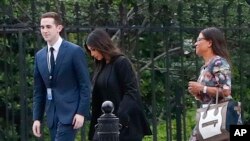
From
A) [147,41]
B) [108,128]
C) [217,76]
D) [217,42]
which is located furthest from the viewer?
[147,41]

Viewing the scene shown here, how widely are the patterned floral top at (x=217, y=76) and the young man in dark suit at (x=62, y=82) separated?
1133 mm

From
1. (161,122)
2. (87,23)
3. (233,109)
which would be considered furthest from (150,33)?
(161,122)

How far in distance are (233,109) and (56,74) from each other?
5.68ft

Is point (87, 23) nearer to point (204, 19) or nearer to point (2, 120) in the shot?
point (204, 19)

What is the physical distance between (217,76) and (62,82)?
4.85ft

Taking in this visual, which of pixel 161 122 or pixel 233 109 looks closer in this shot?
pixel 233 109

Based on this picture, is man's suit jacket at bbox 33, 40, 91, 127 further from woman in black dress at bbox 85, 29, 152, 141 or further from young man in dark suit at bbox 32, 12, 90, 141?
woman in black dress at bbox 85, 29, 152, 141

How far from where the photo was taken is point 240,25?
33.8ft

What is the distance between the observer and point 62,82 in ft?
28.4

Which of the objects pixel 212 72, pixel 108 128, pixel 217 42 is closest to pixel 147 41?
pixel 217 42

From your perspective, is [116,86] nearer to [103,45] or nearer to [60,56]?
[103,45]

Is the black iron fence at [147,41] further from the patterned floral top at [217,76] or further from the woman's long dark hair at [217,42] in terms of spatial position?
the patterned floral top at [217,76]

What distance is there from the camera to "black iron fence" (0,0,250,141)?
10031 millimetres

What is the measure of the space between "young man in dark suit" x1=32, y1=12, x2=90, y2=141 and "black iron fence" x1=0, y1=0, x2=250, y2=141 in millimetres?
1170
